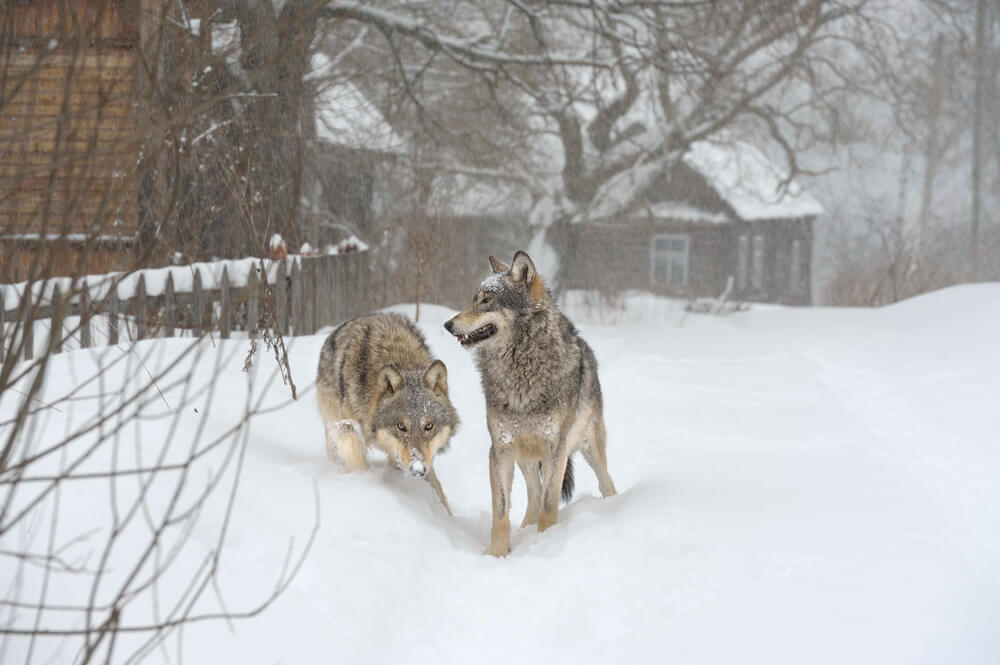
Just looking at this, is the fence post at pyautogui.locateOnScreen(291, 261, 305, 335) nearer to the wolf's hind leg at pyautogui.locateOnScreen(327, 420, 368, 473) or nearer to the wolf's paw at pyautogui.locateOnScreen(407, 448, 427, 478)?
the wolf's hind leg at pyautogui.locateOnScreen(327, 420, 368, 473)

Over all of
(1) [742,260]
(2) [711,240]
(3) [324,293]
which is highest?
(2) [711,240]

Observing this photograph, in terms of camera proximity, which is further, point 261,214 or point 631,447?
point 261,214

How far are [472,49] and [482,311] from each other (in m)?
12.2

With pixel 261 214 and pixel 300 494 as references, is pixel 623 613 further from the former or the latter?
pixel 261 214

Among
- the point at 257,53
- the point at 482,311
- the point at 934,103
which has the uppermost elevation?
the point at 934,103

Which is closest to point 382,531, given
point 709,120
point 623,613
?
point 623,613

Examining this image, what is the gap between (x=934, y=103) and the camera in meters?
40.1

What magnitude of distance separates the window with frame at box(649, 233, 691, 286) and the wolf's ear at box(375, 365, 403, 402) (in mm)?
35003

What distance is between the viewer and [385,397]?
6418 mm

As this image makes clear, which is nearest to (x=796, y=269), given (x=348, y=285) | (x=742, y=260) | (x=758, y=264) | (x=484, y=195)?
(x=758, y=264)

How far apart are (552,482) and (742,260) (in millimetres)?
39098

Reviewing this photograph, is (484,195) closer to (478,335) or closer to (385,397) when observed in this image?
(385,397)

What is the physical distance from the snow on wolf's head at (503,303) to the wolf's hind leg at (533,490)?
37.2 inches

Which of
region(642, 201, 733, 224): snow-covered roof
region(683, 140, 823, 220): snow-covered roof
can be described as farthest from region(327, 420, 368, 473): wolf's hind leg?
region(642, 201, 733, 224): snow-covered roof
